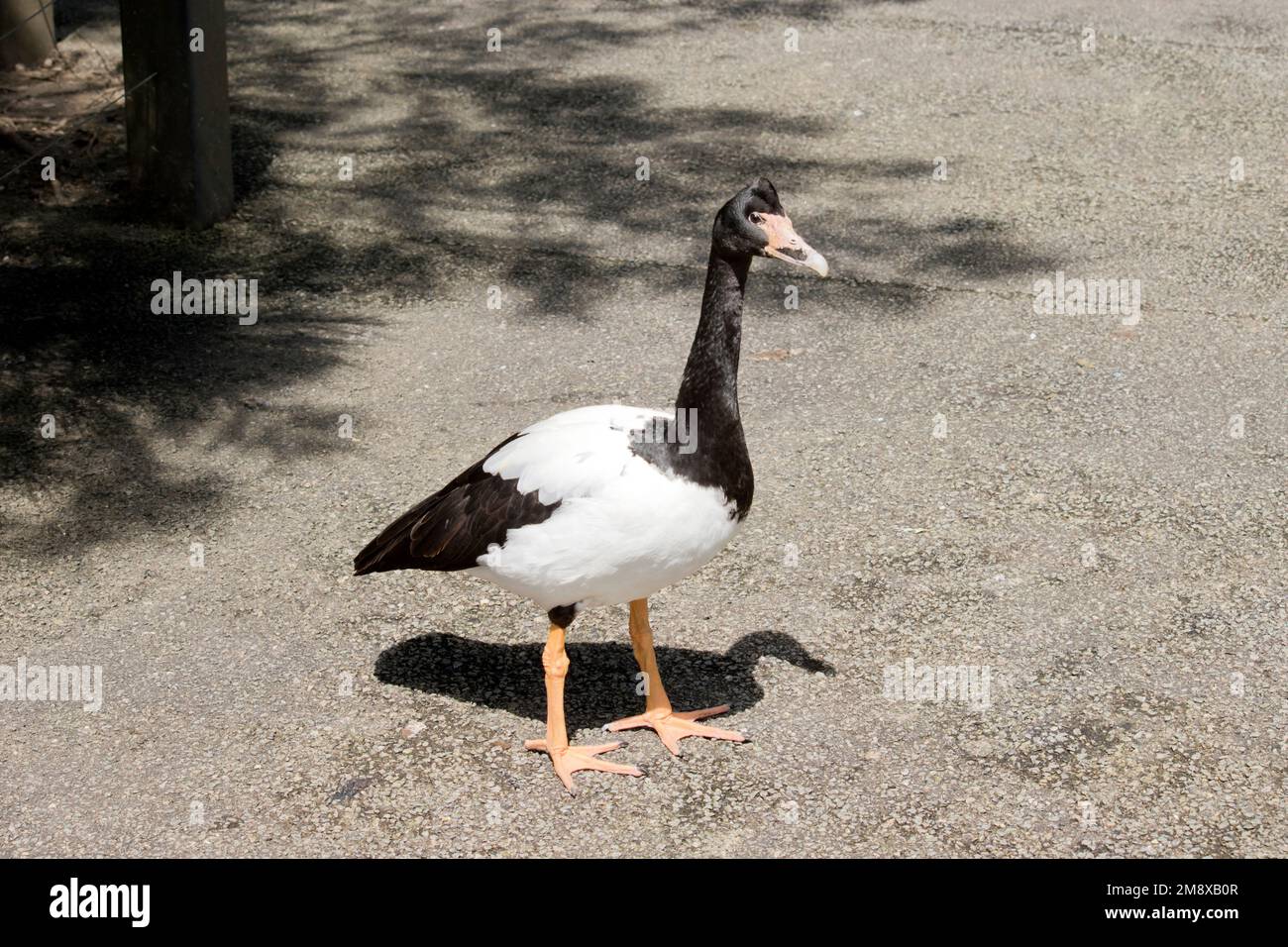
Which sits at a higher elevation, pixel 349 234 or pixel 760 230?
pixel 760 230

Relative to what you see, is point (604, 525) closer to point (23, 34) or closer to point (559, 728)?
point (559, 728)

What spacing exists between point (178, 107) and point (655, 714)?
18.3 feet

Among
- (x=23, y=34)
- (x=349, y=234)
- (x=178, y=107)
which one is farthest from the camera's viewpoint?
(x=23, y=34)

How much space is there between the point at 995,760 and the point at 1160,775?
547 mm

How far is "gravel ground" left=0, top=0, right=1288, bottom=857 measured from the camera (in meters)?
4.89

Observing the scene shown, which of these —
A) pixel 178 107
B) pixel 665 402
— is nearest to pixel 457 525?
pixel 665 402

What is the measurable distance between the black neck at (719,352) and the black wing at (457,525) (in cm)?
59

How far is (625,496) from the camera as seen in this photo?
460 centimetres

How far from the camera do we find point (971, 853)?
4590mm

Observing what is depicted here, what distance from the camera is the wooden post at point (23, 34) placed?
1083 cm

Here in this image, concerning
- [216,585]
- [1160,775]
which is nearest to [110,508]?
[216,585]

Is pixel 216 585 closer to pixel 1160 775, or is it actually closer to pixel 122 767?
pixel 122 767

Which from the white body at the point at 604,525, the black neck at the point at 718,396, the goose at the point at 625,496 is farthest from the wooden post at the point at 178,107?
the black neck at the point at 718,396

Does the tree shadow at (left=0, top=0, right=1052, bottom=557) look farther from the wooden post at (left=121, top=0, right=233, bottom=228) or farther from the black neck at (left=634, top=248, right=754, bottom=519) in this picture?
the black neck at (left=634, top=248, right=754, bottom=519)
